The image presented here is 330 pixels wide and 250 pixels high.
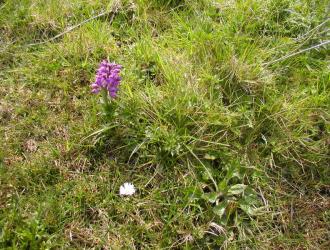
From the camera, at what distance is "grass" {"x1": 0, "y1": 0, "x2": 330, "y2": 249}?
1.92m

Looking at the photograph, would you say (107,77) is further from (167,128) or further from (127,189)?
(127,189)

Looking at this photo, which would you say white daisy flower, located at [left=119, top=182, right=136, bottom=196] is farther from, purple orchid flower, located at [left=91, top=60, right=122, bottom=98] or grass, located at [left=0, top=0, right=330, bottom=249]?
purple orchid flower, located at [left=91, top=60, right=122, bottom=98]

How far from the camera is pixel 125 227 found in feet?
6.21

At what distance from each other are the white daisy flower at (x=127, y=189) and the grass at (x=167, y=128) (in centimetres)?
3

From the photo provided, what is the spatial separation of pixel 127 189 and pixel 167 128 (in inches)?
16.2

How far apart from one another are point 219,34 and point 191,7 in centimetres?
35

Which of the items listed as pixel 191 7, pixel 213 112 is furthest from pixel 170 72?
pixel 191 7

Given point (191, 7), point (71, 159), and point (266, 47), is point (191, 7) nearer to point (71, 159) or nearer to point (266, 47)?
point (266, 47)

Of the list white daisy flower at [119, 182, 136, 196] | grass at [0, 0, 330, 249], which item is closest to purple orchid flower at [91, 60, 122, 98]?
grass at [0, 0, 330, 249]

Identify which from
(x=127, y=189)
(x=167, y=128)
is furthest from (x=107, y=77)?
(x=127, y=189)

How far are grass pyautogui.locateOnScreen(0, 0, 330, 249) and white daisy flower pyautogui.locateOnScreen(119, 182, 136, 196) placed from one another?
1.3 inches

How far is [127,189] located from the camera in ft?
6.53

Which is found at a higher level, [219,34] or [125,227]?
[219,34]

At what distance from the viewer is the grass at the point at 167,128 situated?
6.29 feet
